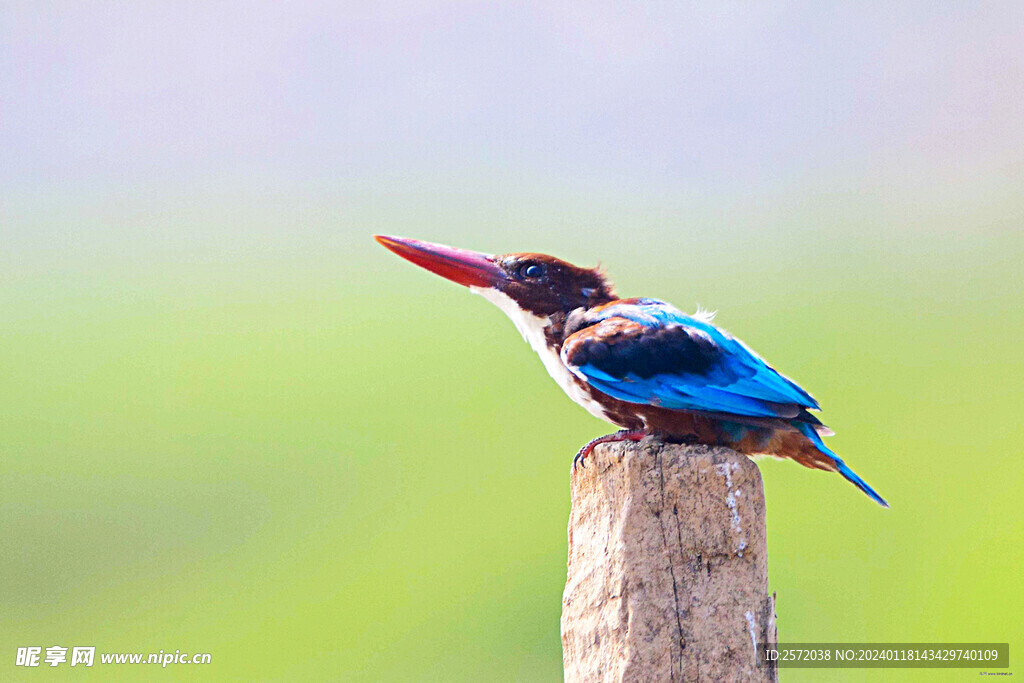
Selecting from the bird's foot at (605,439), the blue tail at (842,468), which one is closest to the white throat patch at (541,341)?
the bird's foot at (605,439)

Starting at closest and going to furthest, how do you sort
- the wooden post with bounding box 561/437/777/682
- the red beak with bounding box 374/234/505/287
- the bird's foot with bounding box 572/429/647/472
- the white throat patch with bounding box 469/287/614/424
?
1. the wooden post with bounding box 561/437/777/682
2. the bird's foot with bounding box 572/429/647/472
3. the white throat patch with bounding box 469/287/614/424
4. the red beak with bounding box 374/234/505/287

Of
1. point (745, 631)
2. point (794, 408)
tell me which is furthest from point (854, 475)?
point (745, 631)

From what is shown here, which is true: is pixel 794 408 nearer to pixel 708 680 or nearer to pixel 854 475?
pixel 854 475

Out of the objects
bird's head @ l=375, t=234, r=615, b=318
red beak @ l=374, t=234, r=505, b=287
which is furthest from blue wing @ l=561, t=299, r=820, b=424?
red beak @ l=374, t=234, r=505, b=287

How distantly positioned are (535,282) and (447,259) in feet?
1.26

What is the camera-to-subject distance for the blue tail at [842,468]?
275 cm

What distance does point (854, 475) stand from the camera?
2773mm

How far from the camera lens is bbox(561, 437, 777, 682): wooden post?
2.37m

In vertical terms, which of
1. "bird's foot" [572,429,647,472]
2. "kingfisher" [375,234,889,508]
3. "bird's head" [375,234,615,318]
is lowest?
"bird's foot" [572,429,647,472]

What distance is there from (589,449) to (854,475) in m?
0.79

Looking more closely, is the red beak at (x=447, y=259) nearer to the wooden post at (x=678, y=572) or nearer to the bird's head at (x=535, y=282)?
A: the bird's head at (x=535, y=282)

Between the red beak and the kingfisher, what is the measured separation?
0.35 m

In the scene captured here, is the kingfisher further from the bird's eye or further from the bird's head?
the bird's eye

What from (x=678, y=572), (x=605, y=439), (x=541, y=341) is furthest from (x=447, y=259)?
(x=678, y=572)
